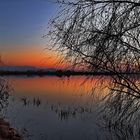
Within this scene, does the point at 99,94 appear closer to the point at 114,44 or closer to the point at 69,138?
the point at 114,44

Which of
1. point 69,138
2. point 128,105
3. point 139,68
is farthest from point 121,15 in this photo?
point 69,138

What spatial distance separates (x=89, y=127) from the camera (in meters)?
16.7

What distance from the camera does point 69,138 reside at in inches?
596

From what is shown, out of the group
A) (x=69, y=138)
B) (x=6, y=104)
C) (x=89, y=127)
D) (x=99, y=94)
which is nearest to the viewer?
(x=99, y=94)

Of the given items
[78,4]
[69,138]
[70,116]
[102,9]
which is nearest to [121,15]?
[102,9]

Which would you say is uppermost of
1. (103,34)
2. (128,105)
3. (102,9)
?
(102,9)

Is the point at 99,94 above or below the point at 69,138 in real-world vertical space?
above

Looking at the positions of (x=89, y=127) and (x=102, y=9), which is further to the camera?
(x=89, y=127)

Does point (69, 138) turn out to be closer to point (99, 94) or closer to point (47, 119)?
point (47, 119)

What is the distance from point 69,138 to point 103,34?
10025 mm

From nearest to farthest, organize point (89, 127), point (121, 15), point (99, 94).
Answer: point (121, 15) → point (99, 94) → point (89, 127)

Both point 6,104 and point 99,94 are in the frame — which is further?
point 6,104

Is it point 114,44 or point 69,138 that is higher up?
point 114,44

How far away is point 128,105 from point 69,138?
9.20 m
